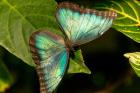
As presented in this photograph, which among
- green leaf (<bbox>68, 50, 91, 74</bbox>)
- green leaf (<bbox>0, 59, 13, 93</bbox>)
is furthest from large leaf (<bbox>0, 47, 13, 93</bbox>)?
green leaf (<bbox>68, 50, 91, 74</bbox>)

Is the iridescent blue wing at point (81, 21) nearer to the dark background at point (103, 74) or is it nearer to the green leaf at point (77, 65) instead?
the green leaf at point (77, 65)

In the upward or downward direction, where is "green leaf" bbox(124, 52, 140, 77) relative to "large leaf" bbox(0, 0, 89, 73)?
downward

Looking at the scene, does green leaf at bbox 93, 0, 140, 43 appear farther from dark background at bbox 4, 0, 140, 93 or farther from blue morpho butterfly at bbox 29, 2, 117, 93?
dark background at bbox 4, 0, 140, 93

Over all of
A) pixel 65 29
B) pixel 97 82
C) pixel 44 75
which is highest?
pixel 65 29

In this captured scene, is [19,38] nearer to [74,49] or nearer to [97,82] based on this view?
[74,49]

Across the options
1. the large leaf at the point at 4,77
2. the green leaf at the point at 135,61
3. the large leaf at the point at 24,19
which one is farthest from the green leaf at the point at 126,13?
the large leaf at the point at 4,77

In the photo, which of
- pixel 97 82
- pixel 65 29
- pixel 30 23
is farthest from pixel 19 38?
pixel 97 82

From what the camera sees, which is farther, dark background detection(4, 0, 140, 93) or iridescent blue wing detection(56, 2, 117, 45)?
dark background detection(4, 0, 140, 93)
